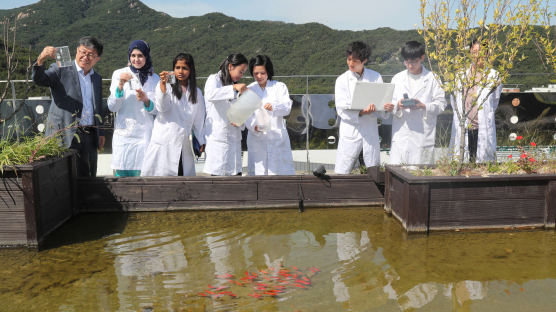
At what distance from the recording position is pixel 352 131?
208 inches

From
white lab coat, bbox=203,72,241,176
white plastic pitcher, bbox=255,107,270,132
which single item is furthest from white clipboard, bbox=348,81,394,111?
white lab coat, bbox=203,72,241,176

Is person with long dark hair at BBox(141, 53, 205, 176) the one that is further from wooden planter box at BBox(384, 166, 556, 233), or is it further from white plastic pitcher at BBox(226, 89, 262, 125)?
wooden planter box at BBox(384, 166, 556, 233)

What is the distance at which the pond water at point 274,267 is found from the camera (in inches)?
114

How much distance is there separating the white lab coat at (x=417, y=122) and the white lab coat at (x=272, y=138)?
1293 mm

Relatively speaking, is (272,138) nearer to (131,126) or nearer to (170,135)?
(170,135)

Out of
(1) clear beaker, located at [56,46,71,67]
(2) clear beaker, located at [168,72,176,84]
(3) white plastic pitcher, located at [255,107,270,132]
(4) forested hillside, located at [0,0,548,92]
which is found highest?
(4) forested hillside, located at [0,0,548,92]

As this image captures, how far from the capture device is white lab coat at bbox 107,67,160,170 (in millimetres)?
4914

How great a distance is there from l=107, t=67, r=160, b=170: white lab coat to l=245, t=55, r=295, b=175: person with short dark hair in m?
1.06

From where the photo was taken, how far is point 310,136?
8648 millimetres

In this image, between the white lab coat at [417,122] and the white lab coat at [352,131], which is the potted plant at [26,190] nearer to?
the white lab coat at [352,131]

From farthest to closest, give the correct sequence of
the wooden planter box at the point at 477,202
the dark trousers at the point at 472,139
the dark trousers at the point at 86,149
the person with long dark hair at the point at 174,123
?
1. the dark trousers at the point at 472,139
2. the dark trousers at the point at 86,149
3. the person with long dark hair at the point at 174,123
4. the wooden planter box at the point at 477,202

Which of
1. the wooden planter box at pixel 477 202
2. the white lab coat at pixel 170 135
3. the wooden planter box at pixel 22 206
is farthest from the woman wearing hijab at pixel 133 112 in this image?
the wooden planter box at pixel 477 202

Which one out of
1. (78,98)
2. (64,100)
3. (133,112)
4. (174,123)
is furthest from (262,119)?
(64,100)

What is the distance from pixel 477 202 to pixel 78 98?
13.0 ft
